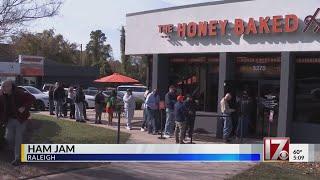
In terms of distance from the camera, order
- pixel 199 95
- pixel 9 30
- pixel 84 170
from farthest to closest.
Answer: pixel 199 95
pixel 9 30
pixel 84 170

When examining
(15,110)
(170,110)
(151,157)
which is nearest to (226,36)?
(170,110)

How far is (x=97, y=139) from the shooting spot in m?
16.3

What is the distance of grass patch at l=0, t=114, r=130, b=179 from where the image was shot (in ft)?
35.1

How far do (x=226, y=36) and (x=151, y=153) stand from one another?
9.67 metres

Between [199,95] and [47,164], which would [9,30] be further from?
[199,95]

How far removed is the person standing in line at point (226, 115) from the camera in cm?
1852

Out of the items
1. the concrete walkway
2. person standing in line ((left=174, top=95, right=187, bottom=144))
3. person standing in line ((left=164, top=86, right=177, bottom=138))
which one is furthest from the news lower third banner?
person standing in line ((left=164, top=86, right=177, bottom=138))

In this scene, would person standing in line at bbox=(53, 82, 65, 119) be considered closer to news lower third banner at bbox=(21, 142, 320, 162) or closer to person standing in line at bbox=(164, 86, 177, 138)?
person standing in line at bbox=(164, 86, 177, 138)

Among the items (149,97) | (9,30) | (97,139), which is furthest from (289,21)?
(9,30)

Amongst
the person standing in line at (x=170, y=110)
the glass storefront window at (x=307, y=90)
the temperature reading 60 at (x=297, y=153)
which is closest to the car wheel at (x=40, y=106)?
the person standing in line at (x=170, y=110)

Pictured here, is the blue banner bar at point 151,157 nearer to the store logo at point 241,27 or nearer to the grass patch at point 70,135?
the grass patch at point 70,135

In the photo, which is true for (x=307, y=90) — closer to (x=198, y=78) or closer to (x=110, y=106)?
(x=198, y=78)

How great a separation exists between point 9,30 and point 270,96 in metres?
9.97

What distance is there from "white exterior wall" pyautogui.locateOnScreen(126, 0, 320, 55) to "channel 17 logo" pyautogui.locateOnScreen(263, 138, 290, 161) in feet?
24.8
